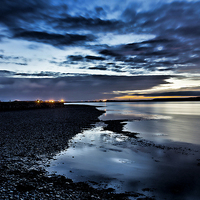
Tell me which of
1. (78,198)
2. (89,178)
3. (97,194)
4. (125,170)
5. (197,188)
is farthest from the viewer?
(125,170)

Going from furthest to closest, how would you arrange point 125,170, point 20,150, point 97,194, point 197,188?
point 20,150 → point 125,170 → point 197,188 → point 97,194

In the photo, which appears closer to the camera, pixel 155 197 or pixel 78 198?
pixel 78 198

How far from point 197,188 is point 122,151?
6.20 m

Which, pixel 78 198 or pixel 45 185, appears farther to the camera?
pixel 45 185

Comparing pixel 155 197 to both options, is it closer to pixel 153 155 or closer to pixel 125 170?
pixel 125 170

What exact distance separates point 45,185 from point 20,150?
595 centimetres

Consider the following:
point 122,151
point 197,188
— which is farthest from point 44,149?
point 197,188

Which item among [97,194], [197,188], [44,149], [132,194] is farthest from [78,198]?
[44,149]

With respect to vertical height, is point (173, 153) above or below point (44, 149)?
below

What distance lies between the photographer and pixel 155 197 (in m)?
6.97

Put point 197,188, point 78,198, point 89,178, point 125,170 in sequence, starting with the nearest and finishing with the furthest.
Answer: point 78,198
point 197,188
point 89,178
point 125,170

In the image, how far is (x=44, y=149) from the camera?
12.4 m

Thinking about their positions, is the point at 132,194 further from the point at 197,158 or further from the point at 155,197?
the point at 197,158

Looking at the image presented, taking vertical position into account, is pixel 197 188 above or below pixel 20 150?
below
